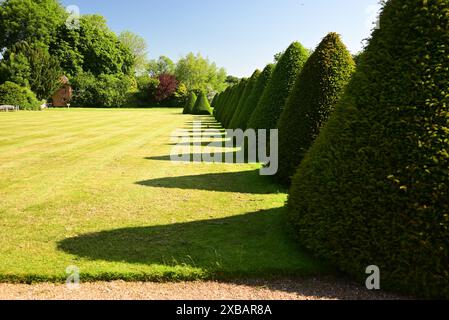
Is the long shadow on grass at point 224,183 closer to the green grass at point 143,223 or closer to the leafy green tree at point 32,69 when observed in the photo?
the green grass at point 143,223

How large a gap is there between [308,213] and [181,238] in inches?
81.9

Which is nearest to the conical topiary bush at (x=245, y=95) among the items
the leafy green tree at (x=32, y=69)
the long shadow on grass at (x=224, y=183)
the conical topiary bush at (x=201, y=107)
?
the long shadow on grass at (x=224, y=183)

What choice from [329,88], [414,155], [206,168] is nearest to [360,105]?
[414,155]

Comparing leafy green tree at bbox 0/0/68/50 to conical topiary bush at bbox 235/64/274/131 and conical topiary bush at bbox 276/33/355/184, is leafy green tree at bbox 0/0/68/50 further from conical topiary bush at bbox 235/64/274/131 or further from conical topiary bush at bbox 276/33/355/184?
conical topiary bush at bbox 276/33/355/184

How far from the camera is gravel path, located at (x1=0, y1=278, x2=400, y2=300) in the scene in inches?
173

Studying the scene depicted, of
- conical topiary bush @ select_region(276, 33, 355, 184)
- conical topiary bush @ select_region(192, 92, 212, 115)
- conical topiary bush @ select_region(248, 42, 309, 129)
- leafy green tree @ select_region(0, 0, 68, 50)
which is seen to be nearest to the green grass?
conical topiary bush @ select_region(276, 33, 355, 184)

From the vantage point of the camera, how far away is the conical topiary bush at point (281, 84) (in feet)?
37.5

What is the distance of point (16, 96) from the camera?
52406mm

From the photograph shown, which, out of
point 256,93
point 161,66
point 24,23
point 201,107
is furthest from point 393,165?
point 161,66

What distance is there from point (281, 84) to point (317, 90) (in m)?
3.01

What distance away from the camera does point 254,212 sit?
7.48 metres

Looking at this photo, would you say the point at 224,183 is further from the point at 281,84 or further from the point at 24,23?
the point at 24,23

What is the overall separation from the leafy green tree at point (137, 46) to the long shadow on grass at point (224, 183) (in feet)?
317

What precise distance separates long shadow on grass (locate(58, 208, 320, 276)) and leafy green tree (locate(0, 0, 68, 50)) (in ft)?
252
